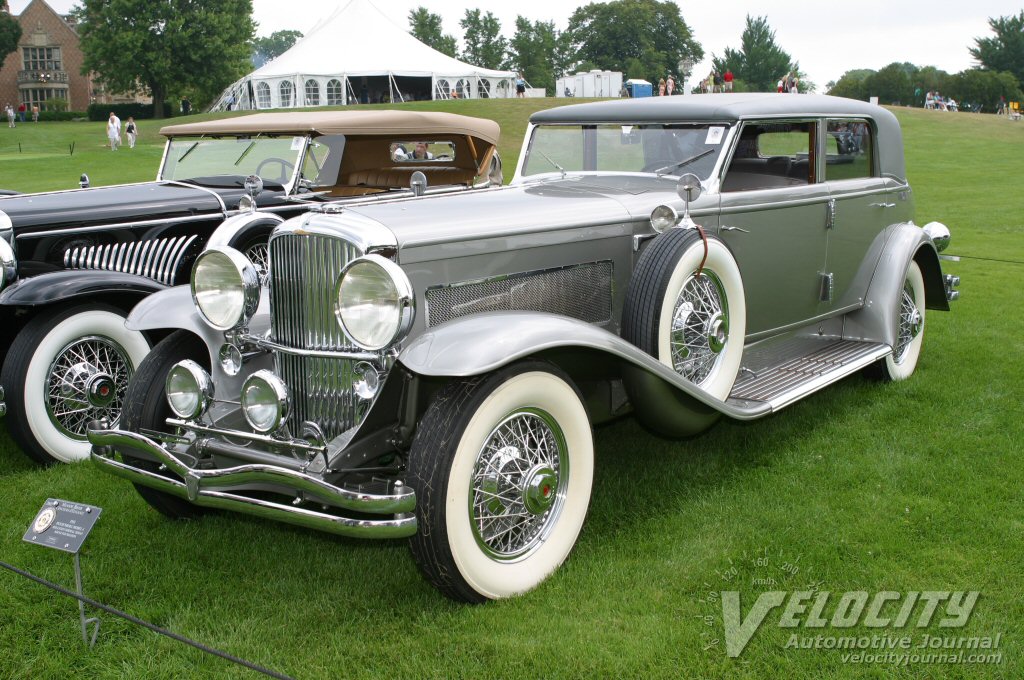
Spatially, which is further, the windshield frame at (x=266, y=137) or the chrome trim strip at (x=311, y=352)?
the windshield frame at (x=266, y=137)

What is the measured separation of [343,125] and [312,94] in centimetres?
3419

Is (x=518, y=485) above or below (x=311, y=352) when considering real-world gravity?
below

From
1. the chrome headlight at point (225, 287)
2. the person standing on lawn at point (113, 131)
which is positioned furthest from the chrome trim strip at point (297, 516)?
the person standing on lawn at point (113, 131)

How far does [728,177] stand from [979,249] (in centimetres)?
876

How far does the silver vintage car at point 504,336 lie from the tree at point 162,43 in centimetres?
4680

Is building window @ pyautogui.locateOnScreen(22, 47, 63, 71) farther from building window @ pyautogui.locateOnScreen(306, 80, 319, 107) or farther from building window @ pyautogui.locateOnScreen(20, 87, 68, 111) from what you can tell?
building window @ pyautogui.locateOnScreen(306, 80, 319, 107)

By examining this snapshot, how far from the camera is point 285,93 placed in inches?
1511

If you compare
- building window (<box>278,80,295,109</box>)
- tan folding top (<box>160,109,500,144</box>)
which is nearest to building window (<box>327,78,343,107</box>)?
building window (<box>278,80,295,109</box>)

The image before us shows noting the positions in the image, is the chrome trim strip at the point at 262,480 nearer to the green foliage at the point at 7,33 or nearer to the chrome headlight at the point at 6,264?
the chrome headlight at the point at 6,264

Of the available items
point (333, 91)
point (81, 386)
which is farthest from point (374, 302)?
point (333, 91)

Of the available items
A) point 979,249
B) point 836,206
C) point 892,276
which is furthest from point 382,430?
point 979,249

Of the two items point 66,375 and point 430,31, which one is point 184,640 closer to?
point 66,375

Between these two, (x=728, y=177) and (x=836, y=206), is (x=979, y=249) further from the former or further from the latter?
(x=728, y=177)

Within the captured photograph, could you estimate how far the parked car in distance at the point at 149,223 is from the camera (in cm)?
478
